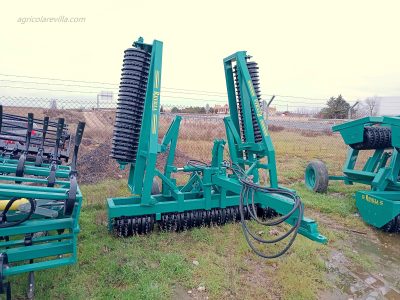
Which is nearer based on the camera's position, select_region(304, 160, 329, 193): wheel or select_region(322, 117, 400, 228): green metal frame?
select_region(322, 117, 400, 228): green metal frame

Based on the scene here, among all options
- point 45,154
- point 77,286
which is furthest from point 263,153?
point 45,154

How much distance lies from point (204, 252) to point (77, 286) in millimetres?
1482

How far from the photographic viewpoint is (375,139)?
6.01m

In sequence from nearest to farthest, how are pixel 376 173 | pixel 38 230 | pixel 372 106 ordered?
pixel 38 230 < pixel 376 173 < pixel 372 106

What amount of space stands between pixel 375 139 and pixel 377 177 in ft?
2.82

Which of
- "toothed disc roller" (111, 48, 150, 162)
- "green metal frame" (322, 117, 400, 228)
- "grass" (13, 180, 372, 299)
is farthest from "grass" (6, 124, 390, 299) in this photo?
"toothed disc roller" (111, 48, 150, 162)

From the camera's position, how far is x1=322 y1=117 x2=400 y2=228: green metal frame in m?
4.84

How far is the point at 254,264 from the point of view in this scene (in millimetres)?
3684

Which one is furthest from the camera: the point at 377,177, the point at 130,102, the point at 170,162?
the point at 377,177

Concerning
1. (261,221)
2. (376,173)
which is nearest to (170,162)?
(261,221)

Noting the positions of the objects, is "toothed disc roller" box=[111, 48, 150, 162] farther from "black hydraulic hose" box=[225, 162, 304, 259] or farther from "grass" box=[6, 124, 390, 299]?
"black hydraulic hose" box=[225, 162, 304, 259]

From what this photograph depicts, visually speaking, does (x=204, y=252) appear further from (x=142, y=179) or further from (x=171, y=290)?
(x=142, y=179)

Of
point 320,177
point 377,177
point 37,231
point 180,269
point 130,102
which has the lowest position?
point 180,269

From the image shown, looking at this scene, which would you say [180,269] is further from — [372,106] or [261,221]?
[372,106]
